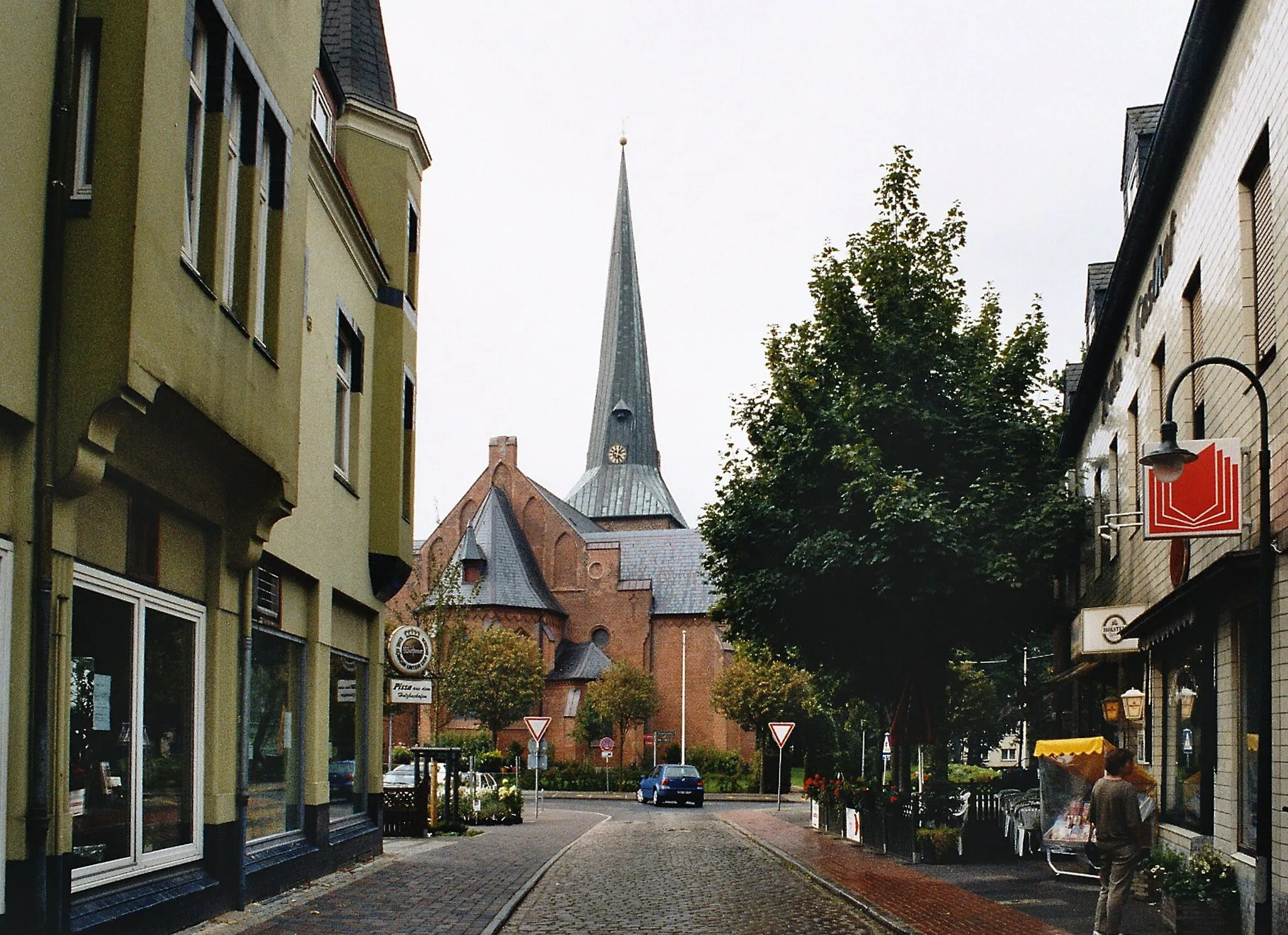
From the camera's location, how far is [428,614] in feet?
149

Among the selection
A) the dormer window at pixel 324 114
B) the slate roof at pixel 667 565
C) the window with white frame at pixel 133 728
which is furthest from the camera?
the slate roof at pixel 667 565

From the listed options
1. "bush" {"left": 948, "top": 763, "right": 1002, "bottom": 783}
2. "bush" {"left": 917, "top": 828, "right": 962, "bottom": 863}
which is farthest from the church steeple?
"bush" {"left": 917, "top": 828, "right": 962, "bottom": 863}

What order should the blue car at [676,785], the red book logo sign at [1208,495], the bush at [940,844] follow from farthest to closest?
the blue car at [676,785]
the bush at [940,844]
the red book logo sign at [1208,495]

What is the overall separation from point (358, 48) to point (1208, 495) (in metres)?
14.2

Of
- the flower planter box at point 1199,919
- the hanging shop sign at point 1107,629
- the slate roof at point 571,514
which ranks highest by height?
the slate roof at point 571,514

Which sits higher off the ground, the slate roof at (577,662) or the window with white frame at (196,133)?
the window with white frame at (196,133)

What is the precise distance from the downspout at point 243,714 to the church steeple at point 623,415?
86.3m

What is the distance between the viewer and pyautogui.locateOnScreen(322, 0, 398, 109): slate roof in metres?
21.6

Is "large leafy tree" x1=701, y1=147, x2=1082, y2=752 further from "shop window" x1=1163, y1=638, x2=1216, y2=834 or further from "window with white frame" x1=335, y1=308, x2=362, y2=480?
"window with white frame" x1=335, y1=308, x2=362, y2=480

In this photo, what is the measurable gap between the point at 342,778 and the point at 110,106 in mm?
12333

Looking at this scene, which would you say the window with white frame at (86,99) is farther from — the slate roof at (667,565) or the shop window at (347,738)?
the slate roof at (667,565)

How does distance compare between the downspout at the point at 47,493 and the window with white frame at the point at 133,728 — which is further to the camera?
the window with white frame at the point at 133,728

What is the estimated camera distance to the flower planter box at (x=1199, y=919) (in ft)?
42.3

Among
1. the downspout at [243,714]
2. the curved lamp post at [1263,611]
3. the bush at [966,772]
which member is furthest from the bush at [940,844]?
the bush at [966,772]
